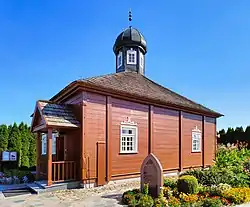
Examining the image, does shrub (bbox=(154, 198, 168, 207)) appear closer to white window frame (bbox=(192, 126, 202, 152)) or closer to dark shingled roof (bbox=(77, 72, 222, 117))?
dark shingled roof (bbox=(77, 72, 222, 117))

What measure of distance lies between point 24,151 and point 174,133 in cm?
1025

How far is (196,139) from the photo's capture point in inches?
649

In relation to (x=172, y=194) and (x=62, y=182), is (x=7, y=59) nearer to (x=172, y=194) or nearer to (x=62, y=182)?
(x=62, y=182)

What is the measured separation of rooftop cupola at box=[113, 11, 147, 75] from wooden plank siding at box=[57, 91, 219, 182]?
4.55 metres

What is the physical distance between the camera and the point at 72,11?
29.0 ft

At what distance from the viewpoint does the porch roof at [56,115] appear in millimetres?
9875

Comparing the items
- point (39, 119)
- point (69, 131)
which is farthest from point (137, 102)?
point (39, 119)

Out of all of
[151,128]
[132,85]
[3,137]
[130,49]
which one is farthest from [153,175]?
[3,137]

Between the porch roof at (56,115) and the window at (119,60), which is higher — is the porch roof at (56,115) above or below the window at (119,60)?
below

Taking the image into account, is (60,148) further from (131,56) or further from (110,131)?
(131,56)

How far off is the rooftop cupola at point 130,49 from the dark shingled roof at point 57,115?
731 cm

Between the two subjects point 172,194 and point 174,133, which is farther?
point 174,133

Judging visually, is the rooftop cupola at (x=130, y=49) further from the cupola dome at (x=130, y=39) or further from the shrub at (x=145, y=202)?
the shrub at (x=145, y=202)

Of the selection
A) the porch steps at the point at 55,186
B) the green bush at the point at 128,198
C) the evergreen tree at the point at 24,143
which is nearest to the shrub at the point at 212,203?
the green bush at the point at 128,198
